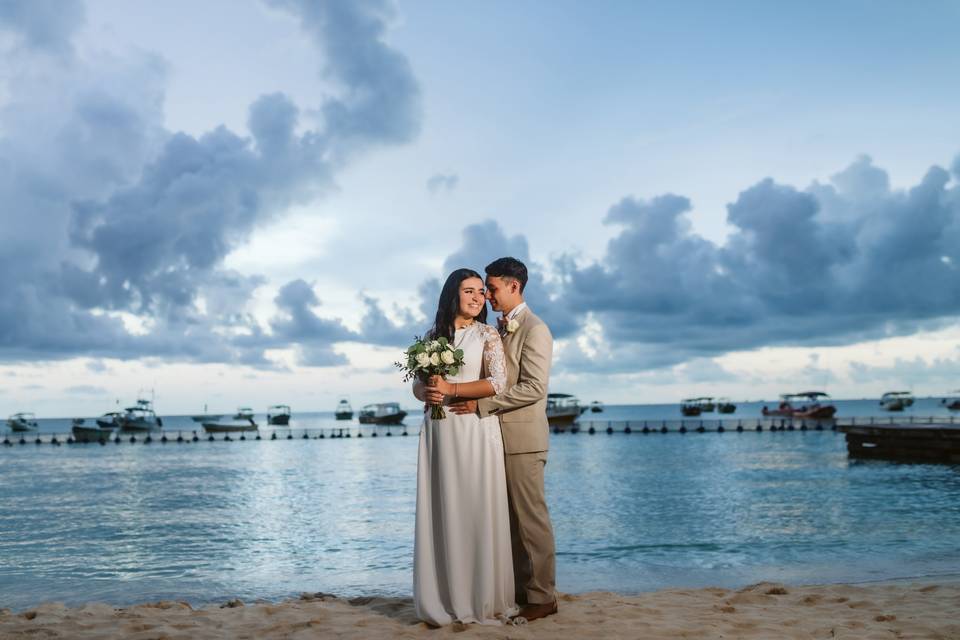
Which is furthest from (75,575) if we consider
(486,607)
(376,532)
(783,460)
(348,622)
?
(783,460)

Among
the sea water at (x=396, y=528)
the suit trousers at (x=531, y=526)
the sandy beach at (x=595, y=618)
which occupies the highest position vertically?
the suit trousers at (x=531, y=526)

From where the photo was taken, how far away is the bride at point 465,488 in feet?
19.3

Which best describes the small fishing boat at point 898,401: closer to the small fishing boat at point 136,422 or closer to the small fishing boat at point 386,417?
the small fishing boat at point 386,417

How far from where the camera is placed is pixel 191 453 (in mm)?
65875

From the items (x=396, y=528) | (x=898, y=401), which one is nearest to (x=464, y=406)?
(x=396, y=528)

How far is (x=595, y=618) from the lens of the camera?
6.73 metres

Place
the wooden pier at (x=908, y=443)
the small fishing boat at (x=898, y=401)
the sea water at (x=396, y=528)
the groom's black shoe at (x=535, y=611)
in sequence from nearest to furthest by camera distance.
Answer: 1. the groom's black shoe at (x=535, y=611)
2. the sea water at (x=396, y=528)
3. the wooden pier at (x=908, y=443)
4. the small fishing boat at (x=898, y=401)

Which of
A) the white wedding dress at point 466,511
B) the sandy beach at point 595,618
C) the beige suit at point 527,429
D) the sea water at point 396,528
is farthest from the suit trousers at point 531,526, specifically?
the sea water at point 396,528

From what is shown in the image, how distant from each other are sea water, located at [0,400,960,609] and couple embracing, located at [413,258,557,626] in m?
5.61

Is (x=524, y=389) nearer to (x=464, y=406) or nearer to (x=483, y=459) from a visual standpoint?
(x=464, y=406)

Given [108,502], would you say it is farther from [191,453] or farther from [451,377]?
[191,453]

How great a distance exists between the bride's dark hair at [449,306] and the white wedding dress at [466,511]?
114 mm

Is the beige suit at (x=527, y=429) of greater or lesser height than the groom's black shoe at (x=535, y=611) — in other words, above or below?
above

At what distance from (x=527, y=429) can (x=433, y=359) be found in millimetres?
1030
